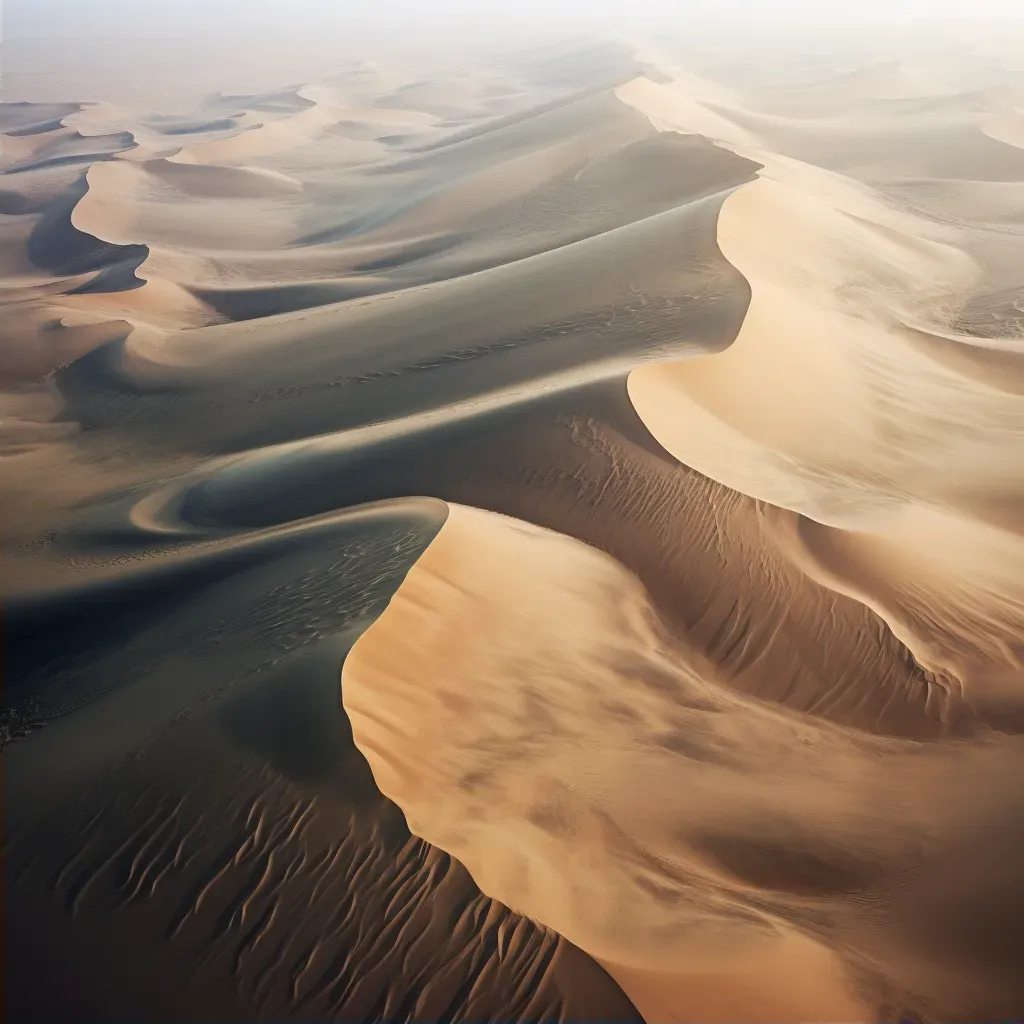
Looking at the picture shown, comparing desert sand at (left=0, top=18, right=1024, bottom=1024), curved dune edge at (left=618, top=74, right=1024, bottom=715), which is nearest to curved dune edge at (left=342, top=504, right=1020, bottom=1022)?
desert sand at (left=0, top=18, right=1024, bottom=1024)

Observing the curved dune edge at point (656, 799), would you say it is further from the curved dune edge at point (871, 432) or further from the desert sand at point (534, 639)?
the curved dune edge at point (871, 432)

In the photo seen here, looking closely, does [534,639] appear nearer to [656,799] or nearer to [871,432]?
[656,799]

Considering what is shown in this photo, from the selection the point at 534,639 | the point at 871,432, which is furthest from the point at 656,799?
the point at 871,432

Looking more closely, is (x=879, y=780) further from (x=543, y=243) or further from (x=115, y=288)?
(x=115, y=288)

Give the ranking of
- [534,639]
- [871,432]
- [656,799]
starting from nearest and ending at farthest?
[656,799] → [534,639] → [871,432]

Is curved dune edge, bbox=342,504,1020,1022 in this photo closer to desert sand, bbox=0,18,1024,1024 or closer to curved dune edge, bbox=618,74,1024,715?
desert sand, bbox=0,18,1024,1024

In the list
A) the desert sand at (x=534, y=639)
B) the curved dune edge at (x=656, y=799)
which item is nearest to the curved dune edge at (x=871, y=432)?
the desert sand at (x=534, y=639)

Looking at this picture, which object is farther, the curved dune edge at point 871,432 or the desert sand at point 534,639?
the curved dune edge at point 871,432
